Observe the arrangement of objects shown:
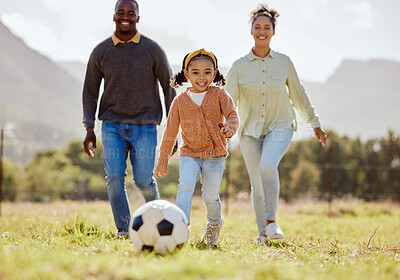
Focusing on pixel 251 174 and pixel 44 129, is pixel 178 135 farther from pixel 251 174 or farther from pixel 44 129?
pixel 44 129

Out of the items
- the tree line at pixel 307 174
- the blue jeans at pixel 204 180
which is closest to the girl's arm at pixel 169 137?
the blue jeans at pixel 204 180

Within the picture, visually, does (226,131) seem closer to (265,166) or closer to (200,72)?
(200,72)

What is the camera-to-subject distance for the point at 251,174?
17.2 ft

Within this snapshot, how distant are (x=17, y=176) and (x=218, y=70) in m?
46.7

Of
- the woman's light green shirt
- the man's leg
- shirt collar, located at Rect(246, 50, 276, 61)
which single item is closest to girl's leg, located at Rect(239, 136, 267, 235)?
the woman's light green shirt

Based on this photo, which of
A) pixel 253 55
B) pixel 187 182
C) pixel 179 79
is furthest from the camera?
pixel 253 55

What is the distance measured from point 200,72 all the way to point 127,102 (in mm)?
1008

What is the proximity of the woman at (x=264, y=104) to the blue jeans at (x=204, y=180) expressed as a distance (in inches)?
40.4

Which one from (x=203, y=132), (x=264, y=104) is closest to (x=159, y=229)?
(x=203, y=132)

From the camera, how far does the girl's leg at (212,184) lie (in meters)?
4.06

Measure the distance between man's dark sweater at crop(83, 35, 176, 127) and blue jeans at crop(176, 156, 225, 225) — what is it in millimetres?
928

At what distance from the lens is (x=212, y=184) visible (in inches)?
160

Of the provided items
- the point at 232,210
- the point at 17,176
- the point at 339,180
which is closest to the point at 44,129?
the point at 17,176

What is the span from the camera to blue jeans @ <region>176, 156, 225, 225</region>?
155 inches
